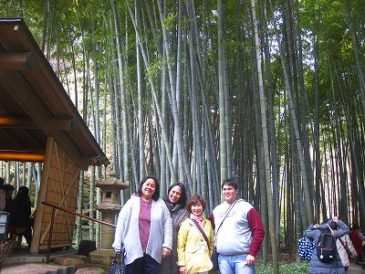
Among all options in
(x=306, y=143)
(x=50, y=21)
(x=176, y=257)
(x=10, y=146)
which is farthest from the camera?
(x=50, y=21)

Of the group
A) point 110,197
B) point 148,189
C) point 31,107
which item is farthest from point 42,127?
point 148,189

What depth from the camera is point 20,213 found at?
5676 millimetres

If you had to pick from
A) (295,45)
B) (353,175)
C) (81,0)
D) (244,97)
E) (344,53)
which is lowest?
(353,175)

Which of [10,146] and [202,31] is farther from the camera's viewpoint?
[202,31]

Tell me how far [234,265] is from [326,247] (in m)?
0.97

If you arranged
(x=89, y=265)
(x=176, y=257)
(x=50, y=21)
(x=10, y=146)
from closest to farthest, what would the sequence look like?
(x=176, y=257)
(x=89, y=265)
(x=10, y=146)
(x=50, y=21)

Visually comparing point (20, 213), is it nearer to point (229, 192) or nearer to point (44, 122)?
point (44, 122)

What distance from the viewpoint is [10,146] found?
6148 millimetres

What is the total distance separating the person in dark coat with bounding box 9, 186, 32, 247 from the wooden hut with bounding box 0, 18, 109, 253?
0.52m

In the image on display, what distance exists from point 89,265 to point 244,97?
4.06 meters

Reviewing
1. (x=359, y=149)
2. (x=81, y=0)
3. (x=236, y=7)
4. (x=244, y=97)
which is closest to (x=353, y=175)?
(x=359, y=149)

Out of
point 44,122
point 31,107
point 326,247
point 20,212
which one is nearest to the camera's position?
point 326,247

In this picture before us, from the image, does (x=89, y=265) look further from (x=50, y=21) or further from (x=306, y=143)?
(x=50, y=21)

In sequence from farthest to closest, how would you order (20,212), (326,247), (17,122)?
(20,212) < (17,122) < (326,247)
